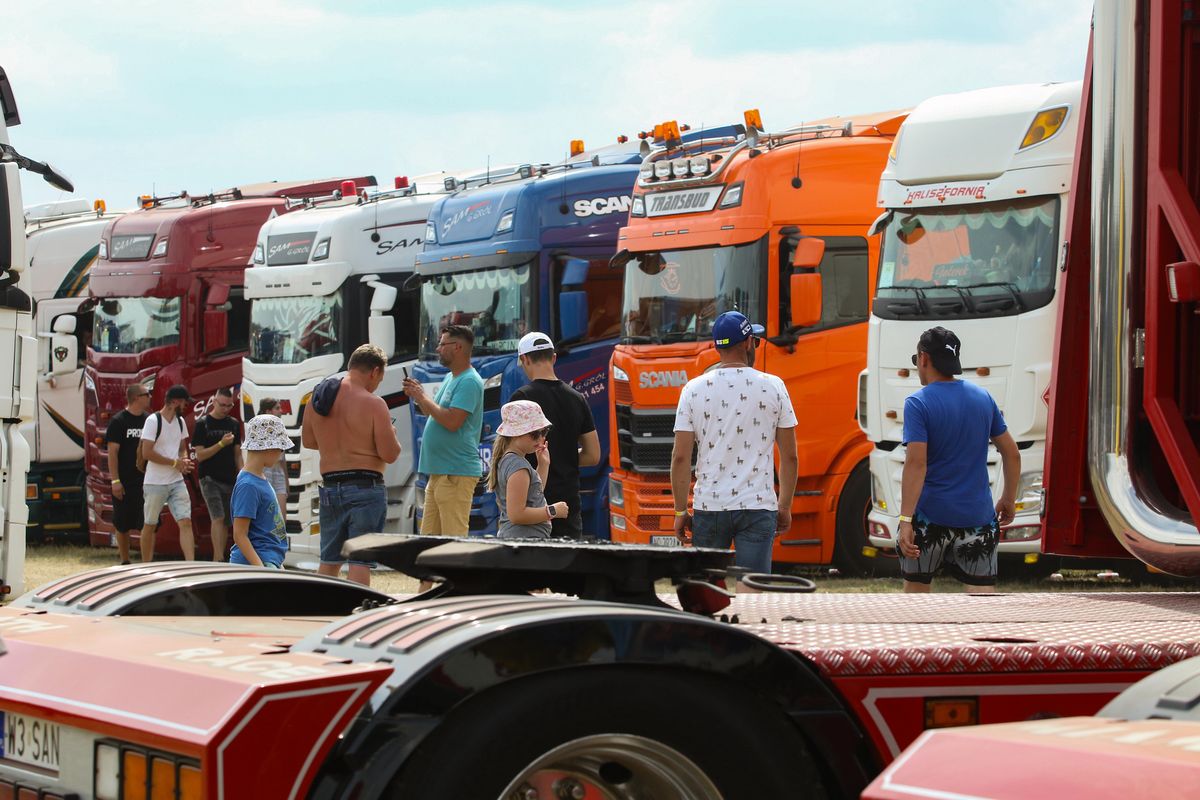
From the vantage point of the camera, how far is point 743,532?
760cm

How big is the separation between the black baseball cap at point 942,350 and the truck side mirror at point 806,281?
19.3 ft

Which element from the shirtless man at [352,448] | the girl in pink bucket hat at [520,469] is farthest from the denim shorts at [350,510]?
the girl in pink bucket hat at [520,469]

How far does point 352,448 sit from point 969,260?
4.64 meters

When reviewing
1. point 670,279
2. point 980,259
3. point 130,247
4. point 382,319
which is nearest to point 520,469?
point 980,259

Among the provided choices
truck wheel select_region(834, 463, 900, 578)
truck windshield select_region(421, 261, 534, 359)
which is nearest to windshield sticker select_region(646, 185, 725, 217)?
Answer: truck windshield select_region(421, 261, 534, 359)

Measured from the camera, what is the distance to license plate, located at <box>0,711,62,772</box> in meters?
3.48

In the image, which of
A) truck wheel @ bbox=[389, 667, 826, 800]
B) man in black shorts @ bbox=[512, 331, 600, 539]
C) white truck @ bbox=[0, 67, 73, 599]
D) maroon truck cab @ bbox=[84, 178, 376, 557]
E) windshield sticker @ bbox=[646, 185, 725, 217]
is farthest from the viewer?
maroon truck cab @ bbox=[84, 178, 376, 557]

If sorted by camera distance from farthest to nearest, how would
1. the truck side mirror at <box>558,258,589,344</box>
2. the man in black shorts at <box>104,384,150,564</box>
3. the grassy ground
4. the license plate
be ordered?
the man in black shorts at <box>104,384,150,564</box>
the truck side mirror at <box>558,258,589,344</box>
the grassy ground
the license plate

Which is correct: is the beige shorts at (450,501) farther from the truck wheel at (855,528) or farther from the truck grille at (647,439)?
the truck wheel at (855,528)

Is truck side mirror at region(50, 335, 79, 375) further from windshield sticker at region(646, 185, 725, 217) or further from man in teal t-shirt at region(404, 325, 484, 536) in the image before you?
man in teal t-shirt at region(404, 325, 484, 536)

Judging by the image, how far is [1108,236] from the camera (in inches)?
187

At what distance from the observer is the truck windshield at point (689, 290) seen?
1349 centimetres

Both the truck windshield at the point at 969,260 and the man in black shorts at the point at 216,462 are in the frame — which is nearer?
the truck windshield at the point at 969,260

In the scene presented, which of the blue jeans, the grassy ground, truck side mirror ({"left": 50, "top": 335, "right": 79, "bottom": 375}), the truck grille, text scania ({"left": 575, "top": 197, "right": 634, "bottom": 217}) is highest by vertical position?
text scania ({"left": 575, "top": 197, "right": 634, "bottom": 217})
